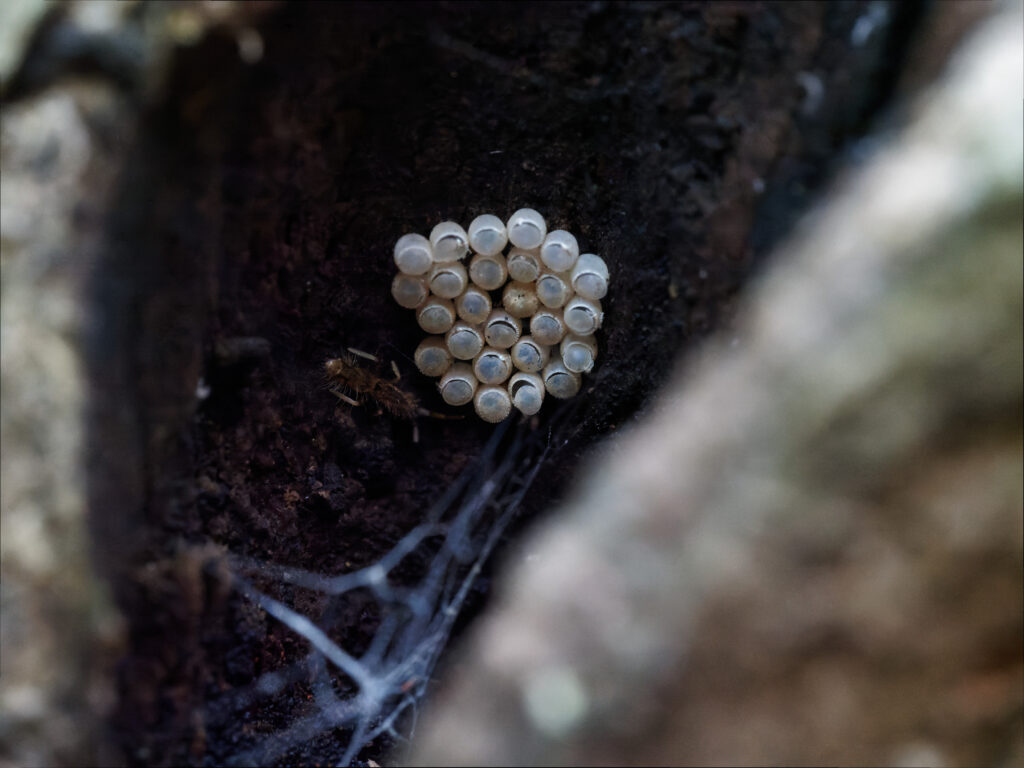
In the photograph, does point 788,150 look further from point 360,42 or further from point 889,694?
point 889,694

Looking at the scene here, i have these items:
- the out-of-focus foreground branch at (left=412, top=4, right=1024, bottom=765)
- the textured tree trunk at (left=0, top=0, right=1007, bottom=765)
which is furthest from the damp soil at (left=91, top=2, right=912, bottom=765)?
the out-of-focus foreground branch at (left=412, top=4, right=1024, bottom=765)

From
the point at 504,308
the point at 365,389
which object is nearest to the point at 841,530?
the point at 504,308

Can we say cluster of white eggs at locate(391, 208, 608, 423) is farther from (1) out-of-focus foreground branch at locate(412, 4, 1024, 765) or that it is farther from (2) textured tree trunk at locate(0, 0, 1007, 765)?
(1) out-of-focus foreground branch at locate(412, 4, 1024, 765)

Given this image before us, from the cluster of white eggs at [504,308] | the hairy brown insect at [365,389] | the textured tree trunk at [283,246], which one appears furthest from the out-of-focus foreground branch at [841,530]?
the hairy brown insect at [365,389]

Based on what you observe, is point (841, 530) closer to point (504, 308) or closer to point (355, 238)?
point (504, 308)

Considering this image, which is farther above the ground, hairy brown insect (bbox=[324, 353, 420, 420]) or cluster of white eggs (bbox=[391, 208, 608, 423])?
cluster of white eggs (bbox=[391, 208, 608, 423])

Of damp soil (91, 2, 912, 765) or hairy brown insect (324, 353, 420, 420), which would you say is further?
hairy brown insect (324, 353, 420, 420)

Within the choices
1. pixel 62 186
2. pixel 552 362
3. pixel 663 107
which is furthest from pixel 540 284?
pixel 62 186

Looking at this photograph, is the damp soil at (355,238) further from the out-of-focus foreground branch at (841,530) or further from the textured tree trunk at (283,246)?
the out-of-focus foreground branch at (841,530)
